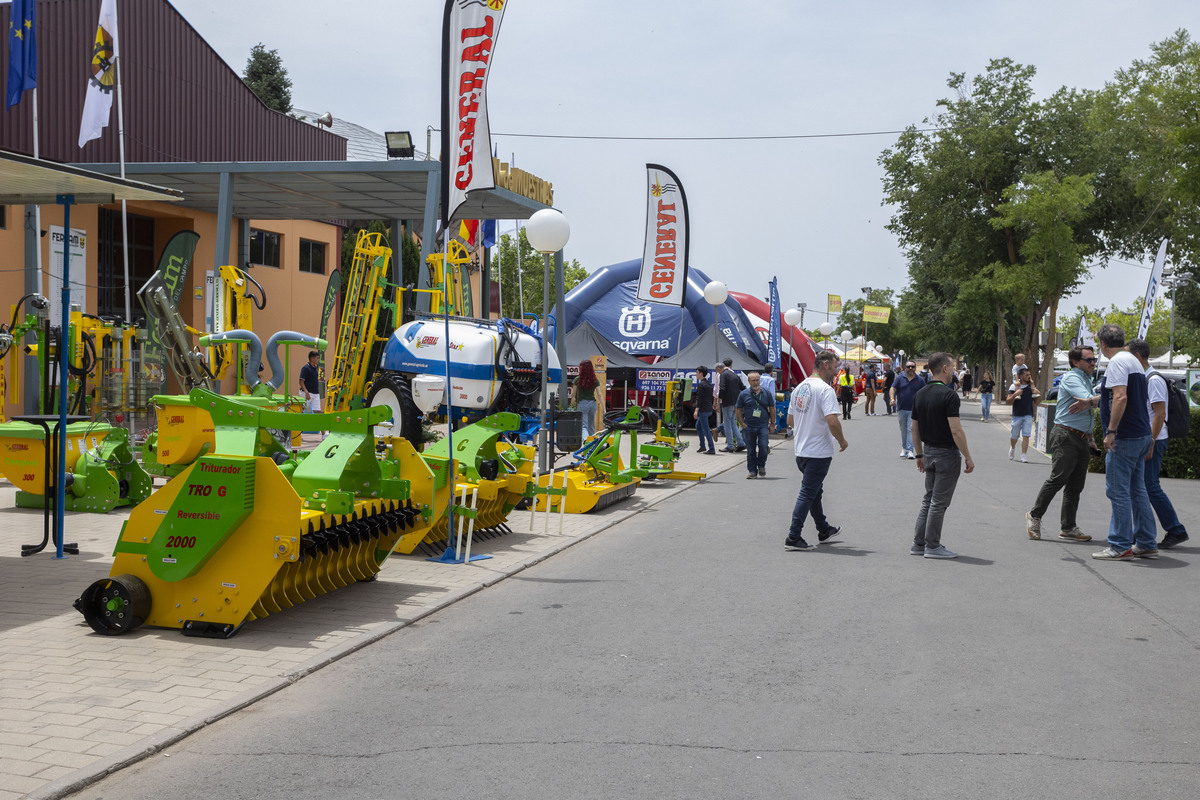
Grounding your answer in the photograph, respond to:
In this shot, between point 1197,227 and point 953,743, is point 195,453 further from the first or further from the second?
point 1197,227

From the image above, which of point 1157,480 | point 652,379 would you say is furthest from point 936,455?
point 652,379

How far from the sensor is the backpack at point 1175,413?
9.72 meters

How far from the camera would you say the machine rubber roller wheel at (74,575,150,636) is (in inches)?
237

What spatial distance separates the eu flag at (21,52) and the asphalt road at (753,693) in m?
12.3

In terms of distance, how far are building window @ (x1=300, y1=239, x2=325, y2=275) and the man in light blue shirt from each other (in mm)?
25235

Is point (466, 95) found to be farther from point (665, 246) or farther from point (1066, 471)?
point (665, 246)

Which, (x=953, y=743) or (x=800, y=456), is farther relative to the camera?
(x=800, y=456)

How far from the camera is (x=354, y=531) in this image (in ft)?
22.8

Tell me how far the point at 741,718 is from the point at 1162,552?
257 inches

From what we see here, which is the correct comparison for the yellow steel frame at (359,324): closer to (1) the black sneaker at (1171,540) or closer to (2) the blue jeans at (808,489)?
(2) the blue jeans at (808,489)

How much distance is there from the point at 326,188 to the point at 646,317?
34.1ft

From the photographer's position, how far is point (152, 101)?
23719 millimetres

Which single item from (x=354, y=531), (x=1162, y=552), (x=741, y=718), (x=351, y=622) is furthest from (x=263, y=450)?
(x=1162, y=552)

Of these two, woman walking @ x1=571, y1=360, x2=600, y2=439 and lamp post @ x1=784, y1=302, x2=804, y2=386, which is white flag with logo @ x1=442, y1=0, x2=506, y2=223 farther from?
lamp post @ x1=784, y1=302, x2=804, y2=386
